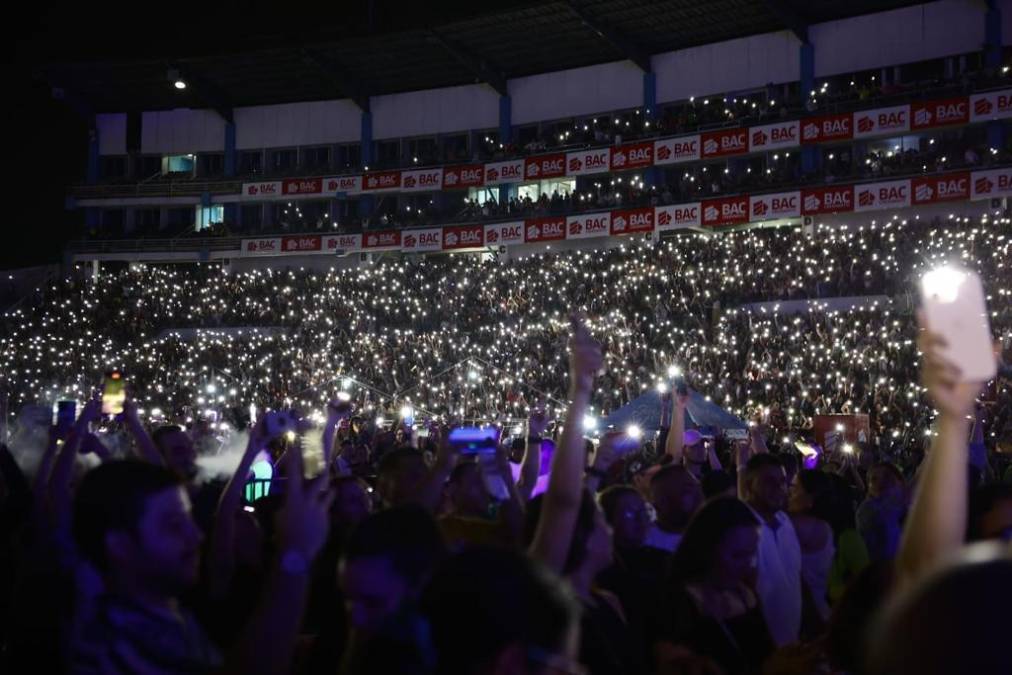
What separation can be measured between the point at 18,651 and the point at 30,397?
3269 cm

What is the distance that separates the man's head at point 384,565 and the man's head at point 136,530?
0.49m

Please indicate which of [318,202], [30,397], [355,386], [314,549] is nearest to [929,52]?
[355,386]

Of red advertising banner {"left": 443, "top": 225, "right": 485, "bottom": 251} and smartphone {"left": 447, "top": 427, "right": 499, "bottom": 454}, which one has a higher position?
red advertising banner {"left": 443, "top": 225, "right": 485, "bottom": 251}

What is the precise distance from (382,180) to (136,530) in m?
36.8

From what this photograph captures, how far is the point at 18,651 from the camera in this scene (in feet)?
11.2

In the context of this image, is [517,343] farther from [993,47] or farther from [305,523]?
[305,523]

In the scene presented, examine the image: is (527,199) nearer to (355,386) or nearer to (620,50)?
(620,50)

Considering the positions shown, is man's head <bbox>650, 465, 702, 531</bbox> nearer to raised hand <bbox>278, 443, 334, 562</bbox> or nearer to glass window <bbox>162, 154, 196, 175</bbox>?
raised hand <bbox>278, 443, 334, 562</bbox>

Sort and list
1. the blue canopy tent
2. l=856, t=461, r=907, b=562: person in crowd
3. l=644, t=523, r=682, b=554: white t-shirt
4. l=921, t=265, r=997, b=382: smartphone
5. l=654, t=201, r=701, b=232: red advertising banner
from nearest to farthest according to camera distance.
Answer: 1. l=921, t=265, r=997, b=382: smartphone
2. l=644, t=523, r=682, b=554: white t-shirt
3. l=856, t=461, r=907, b=562: person in crowd
4. the blue canopy tent
5. l=654, t=201, r=701, b=232: red advertising banner

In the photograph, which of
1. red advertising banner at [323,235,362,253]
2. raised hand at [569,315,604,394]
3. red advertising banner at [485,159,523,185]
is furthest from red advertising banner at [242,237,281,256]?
raised hand at [569,315,604,394]

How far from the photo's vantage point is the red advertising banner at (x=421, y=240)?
37219 millimetres

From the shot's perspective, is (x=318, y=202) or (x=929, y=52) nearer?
(x=929, y=52)

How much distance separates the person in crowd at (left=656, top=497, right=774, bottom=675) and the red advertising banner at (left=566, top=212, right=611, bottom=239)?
30088 mm

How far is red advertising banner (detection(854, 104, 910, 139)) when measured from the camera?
29.3 metres
